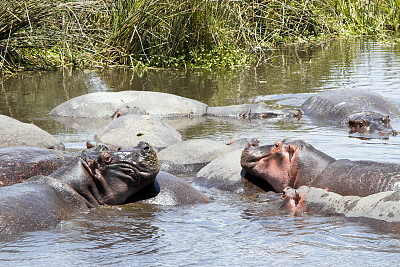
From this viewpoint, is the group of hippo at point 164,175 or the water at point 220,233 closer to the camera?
the water at point 220,233

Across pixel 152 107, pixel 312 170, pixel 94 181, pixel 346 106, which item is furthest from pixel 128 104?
pixel 94 181

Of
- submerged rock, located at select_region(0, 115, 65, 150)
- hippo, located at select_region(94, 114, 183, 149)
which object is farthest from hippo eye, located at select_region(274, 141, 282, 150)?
submerged rock, located at select_region(0, 115, 65, 150)

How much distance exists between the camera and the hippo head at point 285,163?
594 centimetres

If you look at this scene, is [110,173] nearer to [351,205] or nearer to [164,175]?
[164,175]

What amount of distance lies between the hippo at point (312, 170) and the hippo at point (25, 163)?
1.75 meters

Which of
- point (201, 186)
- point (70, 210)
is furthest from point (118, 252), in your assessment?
point (201, 186)

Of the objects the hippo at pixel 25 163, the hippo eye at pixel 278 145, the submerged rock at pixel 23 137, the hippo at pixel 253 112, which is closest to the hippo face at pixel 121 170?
the hippo at pixel 25 163

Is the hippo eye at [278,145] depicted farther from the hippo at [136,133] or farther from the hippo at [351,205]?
the hippo at [136,133]

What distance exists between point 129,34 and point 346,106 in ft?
20.7

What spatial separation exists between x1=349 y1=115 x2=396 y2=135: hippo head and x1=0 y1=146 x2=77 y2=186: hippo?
4342 millimetres

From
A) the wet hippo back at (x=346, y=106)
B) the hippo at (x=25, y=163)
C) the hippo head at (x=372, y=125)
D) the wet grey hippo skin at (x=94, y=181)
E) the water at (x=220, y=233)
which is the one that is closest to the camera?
the water at (x=220, y=233)

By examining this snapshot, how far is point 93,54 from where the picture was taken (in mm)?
14867

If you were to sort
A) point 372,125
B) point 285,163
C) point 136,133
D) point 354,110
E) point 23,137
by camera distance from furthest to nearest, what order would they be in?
point 354,110 < point 372,125 < point 136,133 < point 23,137 < point 285,163

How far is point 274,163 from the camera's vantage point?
6.07 metres
